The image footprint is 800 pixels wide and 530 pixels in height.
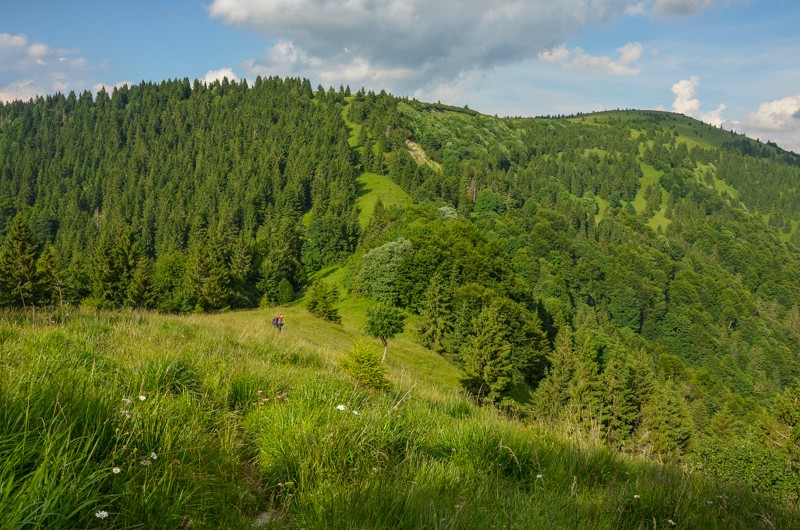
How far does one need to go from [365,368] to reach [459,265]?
204 ft

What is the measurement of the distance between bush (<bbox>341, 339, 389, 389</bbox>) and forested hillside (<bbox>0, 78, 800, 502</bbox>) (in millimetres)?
3218

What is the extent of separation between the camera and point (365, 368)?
8.20 meters

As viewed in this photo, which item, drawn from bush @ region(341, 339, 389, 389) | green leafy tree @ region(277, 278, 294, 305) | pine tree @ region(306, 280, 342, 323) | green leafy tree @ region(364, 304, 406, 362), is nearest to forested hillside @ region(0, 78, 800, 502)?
green leafy tree @ region(277, 278, 294, 305)

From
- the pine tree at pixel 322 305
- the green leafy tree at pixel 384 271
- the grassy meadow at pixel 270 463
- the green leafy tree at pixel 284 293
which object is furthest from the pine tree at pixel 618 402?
the green leafy tree at pixel 284 293

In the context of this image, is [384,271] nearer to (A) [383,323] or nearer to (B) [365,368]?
(A) [383,323]

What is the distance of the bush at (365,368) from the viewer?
784 cm

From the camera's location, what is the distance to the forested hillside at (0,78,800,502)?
4941 centimetres

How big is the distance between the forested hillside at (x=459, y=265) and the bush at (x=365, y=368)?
322 cm

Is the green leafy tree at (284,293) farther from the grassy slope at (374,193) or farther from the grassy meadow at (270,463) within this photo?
the grassy meadow at (270,463)

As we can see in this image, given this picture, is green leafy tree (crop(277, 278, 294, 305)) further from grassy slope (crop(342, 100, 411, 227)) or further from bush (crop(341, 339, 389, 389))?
bush (crop(341, 339, 389, 389))

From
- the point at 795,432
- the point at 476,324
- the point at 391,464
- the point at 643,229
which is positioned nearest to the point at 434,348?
the point at 476,324

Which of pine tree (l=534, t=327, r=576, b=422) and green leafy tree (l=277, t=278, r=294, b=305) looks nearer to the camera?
pine tree (l=534, t=327, r=576, b=422)

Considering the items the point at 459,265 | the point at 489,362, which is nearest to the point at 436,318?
the point at 459,265

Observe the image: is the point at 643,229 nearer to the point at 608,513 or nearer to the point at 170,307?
the point at 170,307
